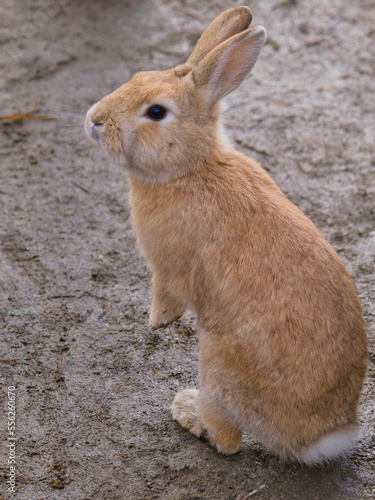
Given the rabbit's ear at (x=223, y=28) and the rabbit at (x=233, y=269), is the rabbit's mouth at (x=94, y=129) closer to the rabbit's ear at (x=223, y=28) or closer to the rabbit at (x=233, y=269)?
the rabbit at (x=233, y=269)

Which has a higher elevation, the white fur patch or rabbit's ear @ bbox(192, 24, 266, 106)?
rabbit's ear @ bbox(192, 24, 266, 106)

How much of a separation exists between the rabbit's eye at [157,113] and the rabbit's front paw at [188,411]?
140 centimetres

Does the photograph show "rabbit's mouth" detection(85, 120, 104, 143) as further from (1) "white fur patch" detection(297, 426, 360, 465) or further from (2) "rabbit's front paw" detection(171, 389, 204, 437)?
(1) "white fur patch" detection(297, 426, 360, 465)

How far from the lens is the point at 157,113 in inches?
114

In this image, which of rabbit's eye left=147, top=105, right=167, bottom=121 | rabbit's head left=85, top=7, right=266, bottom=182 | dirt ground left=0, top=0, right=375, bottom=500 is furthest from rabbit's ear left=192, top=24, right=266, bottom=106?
dirt ground left=0, top=0, right=375, bottom=500

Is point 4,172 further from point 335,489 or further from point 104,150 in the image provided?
point 335,489

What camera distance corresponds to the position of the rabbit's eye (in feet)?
9.50

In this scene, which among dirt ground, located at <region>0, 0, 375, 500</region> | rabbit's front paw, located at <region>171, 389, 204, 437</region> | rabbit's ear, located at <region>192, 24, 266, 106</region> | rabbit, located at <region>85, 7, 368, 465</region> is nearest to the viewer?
rabbit, located at <region>85, 7, 368, 465</region>

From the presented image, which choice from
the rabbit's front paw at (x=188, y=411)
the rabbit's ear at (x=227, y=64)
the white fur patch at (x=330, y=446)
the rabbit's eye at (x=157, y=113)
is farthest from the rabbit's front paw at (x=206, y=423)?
the rabbit's ear at (x=227, y=64)

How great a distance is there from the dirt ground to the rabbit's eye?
52.1 inches

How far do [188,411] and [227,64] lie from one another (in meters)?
1.70

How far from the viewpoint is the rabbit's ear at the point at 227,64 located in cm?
278

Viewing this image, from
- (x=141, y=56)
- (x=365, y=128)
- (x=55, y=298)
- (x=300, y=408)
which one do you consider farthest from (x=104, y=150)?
(x=141, y=56)

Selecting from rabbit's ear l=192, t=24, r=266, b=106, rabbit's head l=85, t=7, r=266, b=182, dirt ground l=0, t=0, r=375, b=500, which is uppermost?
rabbit's ear l=192, t=24, r=266, b=106
